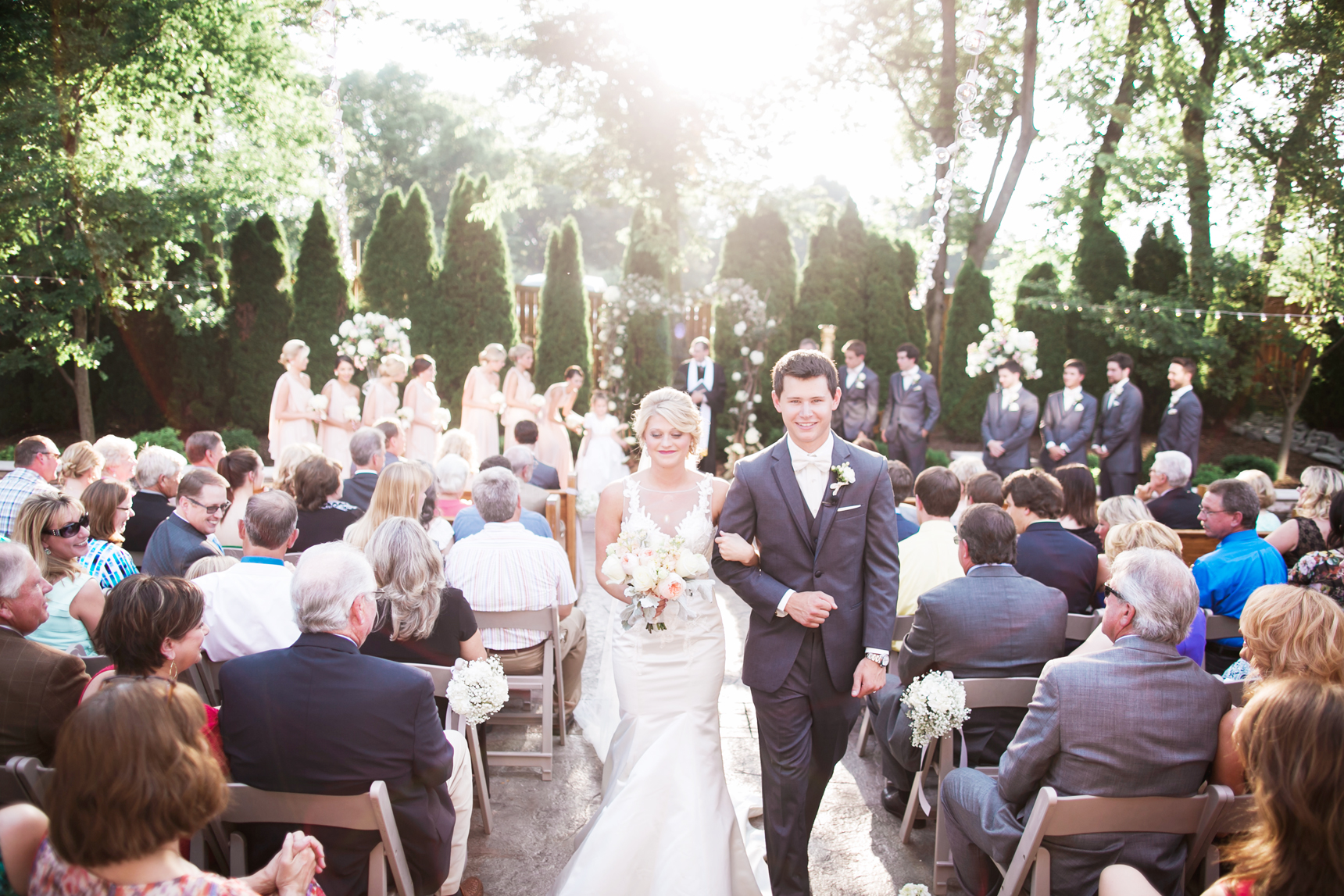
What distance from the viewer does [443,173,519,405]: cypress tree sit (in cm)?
1381

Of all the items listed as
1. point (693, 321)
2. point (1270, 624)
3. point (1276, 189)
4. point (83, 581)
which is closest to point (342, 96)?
point (693, 321)

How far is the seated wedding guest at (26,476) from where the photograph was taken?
4.67 metres

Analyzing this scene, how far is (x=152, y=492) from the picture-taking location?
470cm

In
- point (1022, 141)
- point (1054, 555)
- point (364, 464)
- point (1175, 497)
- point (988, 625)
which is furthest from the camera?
point (1022, 141)

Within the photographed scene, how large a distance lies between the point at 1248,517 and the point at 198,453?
5.36m

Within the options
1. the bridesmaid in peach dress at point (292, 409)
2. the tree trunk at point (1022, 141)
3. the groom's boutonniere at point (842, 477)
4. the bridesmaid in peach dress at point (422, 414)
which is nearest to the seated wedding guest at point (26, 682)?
the groom's boutonniere at point (842, 477)

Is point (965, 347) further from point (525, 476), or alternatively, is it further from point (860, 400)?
point (525, 476)

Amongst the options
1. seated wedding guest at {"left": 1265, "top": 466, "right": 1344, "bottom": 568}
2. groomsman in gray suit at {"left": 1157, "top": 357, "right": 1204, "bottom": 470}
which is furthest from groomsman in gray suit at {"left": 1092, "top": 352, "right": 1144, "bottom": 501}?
seated wedding guest at {"left": 1265, "top": 466, "right": 1344, "bottom": 568}

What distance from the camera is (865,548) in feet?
9.91

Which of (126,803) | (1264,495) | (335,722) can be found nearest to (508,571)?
(335,722)

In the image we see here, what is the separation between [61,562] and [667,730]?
2.25 metres

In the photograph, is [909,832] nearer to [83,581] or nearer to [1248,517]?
[1248,517]

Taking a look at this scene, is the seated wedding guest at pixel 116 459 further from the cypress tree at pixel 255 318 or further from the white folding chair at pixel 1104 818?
the cypress tree at pixel 255 318

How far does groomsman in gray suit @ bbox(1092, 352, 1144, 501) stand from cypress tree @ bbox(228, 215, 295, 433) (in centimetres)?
1124
